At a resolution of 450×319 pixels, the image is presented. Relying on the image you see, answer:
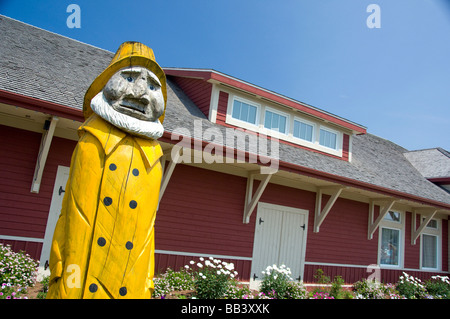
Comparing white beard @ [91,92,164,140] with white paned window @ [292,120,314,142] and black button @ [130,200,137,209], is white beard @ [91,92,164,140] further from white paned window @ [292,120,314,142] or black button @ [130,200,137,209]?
white paned window @ [292,120,314,142]

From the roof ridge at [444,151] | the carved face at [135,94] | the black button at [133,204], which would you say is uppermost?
the roof ridge at [444,151]

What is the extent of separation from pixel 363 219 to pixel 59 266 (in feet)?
35.8

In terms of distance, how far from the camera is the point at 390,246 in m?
12.5

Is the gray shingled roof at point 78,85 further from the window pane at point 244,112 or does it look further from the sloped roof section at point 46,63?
the window pane at point 244,112

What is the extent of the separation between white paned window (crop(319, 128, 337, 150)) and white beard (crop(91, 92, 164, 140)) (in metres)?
9.10

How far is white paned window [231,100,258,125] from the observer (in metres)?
9.81

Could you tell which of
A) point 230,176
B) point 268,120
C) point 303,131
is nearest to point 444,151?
point 303,131

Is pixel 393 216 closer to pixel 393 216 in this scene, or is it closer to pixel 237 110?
pixel 393 216

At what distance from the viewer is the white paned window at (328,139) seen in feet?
37.0

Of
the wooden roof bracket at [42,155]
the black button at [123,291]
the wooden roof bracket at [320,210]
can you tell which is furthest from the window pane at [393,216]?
the black button at [123,291]

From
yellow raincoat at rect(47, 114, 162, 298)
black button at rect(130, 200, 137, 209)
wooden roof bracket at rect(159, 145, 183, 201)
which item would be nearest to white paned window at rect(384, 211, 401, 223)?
wooden roof bracket at rect(159, 145, 183, 201)

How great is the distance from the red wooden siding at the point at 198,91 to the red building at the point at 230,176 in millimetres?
42
